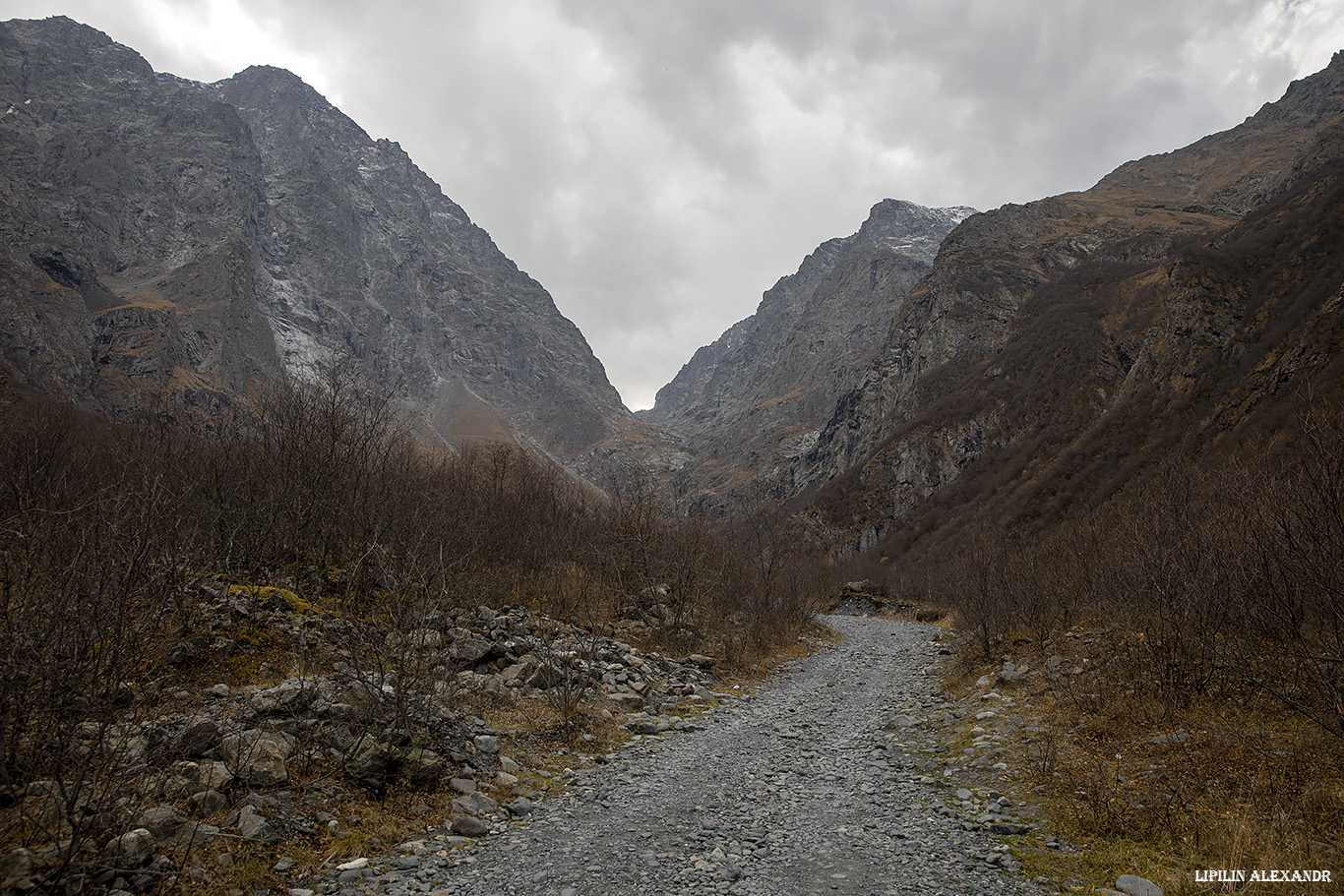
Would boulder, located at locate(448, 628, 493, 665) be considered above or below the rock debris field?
above

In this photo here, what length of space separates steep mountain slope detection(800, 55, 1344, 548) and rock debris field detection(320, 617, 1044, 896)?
16.8 meters

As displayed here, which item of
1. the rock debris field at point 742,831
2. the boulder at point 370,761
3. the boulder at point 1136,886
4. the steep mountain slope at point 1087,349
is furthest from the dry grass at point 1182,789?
the steep mountain slope at point 1087,349

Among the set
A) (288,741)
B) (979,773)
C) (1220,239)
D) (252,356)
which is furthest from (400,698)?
(252,356)

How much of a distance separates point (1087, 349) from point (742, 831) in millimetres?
111268

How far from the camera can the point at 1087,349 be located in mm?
94750

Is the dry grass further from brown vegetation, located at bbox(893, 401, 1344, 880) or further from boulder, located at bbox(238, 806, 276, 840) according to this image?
boulder, located at bbox(238, 806, 276, 840)

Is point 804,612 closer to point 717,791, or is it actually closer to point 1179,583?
point 1179,583

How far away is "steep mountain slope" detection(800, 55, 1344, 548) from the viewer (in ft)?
180

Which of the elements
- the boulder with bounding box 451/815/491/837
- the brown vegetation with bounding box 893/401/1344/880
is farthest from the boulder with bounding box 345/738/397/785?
the brown vegetation with bounding box 893/401/1344/880

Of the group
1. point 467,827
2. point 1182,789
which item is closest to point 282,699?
point 467,827

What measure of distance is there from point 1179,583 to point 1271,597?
1.86m

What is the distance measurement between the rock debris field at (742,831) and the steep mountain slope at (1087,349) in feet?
55.1

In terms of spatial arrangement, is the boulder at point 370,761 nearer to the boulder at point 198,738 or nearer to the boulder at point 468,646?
the boulder at point 198,738

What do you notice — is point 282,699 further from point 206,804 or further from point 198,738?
point 206,804
